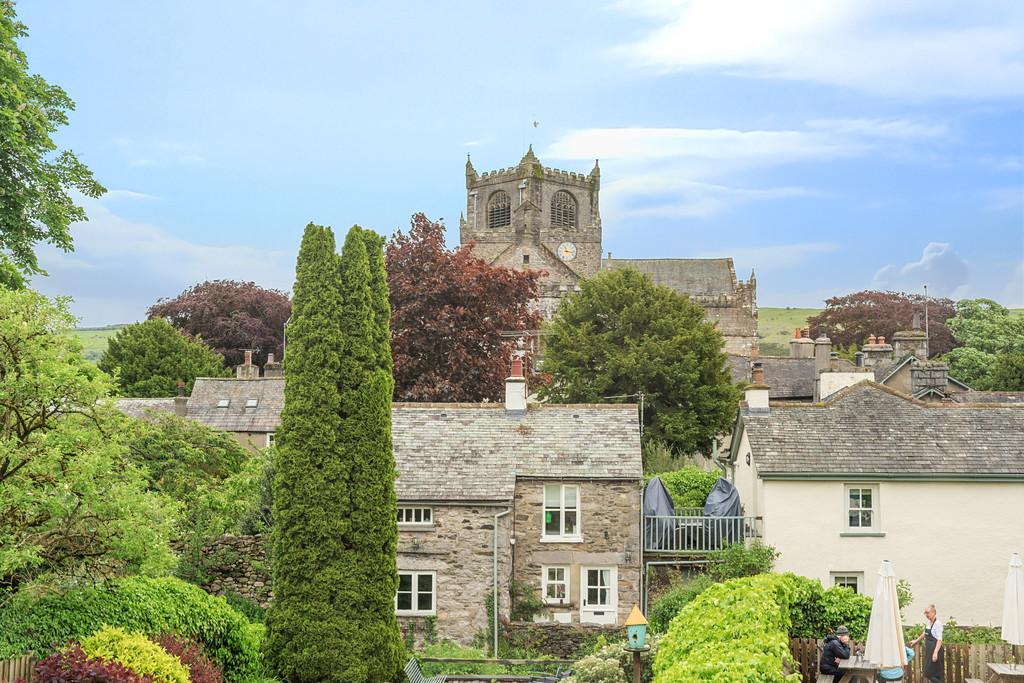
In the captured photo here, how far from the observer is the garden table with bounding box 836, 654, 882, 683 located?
59.6ft

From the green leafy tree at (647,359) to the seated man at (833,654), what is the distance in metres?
31.2

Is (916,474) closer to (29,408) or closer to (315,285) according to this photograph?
(315,285)

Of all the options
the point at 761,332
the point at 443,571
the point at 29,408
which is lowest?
the point at 443,571

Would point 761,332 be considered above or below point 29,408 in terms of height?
above

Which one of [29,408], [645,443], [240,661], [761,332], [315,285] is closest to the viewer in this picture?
[29,408]

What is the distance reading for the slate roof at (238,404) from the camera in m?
52.1

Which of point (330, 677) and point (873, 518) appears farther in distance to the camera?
point (873, 518)

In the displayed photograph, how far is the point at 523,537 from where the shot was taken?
31.7 meters

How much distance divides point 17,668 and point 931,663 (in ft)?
49.7

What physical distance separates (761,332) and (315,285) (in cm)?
13900

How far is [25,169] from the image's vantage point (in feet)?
93.1

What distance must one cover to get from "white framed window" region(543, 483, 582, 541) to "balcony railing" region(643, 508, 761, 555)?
84.3 inches

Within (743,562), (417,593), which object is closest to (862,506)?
(743,562)

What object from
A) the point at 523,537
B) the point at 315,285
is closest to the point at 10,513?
the point at 315,285
